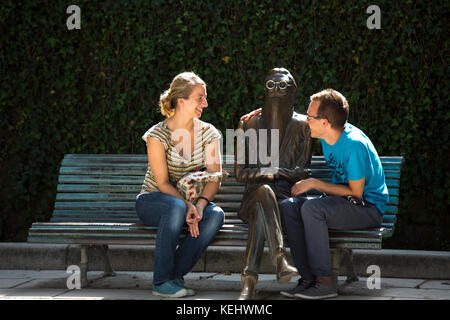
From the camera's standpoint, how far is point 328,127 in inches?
183

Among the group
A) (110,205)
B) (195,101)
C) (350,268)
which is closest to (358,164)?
(350,268)

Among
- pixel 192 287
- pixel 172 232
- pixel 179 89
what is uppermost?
pixel 179 89

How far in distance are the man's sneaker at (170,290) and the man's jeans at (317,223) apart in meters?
0.78

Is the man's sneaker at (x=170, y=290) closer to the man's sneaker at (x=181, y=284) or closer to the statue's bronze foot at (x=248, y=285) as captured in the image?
the man's sneaker at (x=181, y=284)

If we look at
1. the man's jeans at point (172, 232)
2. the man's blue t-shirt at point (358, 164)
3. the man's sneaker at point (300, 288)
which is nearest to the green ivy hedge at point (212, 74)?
the man's blue t-shirt at point (358, 164)

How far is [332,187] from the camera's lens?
4566mm

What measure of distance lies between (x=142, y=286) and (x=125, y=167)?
1022 mm

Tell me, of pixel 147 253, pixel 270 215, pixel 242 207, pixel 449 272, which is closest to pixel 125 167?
pixel 147 253

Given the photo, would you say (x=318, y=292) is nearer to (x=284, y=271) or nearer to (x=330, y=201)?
(x=284, y=271)

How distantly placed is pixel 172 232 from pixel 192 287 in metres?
0.71

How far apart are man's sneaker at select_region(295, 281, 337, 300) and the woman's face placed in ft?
4.79

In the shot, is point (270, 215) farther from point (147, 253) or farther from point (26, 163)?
point (26, 163)

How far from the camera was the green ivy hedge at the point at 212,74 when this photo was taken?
5871 millimetres

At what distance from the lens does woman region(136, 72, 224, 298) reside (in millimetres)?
4609
